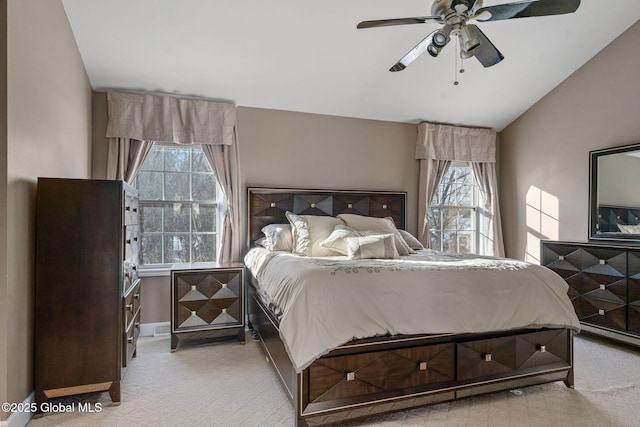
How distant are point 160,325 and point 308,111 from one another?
283 cm

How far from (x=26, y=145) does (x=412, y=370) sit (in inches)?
102

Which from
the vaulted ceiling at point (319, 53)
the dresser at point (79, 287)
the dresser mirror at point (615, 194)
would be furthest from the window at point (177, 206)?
the dresser mirror at point (615, 194)

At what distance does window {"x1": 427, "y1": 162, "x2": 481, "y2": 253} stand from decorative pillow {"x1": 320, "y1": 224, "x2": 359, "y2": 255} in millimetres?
1891

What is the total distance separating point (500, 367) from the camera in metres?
2.33

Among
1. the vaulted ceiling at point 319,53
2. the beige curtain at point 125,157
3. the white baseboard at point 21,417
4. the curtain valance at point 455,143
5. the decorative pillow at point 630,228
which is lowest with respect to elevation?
the white baseboard at point 21,417

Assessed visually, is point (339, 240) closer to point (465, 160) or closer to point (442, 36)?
point (442, 36)

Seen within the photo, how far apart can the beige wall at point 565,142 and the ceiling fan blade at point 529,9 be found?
2242 mm

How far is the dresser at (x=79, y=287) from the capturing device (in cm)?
213

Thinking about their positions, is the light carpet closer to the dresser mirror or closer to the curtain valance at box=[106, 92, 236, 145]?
the dresser mirror

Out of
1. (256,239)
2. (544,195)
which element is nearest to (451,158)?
(544,195)

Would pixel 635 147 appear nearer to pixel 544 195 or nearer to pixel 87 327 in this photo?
pixel 544 195

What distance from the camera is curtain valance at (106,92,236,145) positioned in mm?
3537

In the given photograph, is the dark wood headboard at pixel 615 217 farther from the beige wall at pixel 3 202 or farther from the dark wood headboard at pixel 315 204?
the beige wall at pixel 3 202

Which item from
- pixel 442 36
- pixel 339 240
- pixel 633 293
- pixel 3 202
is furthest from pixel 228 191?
pixel 633 293
